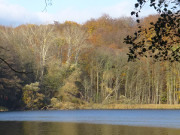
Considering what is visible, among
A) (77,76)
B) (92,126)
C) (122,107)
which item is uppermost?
(77,76)

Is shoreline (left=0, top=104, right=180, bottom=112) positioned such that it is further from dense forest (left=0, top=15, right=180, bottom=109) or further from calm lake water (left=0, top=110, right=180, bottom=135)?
calm lake water (left=0, top=110, right=180, bottom=135)

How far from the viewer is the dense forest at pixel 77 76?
44.0m

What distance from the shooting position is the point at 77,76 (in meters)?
46.7

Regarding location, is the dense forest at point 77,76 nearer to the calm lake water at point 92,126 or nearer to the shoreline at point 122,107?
the shoreline at point 122,107

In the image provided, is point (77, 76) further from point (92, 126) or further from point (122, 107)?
point (92, 126)

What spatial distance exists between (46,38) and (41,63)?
11.5ft

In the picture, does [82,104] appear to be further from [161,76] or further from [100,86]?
[161,76]

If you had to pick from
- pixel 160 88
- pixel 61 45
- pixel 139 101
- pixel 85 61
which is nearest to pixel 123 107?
pixel 139 101

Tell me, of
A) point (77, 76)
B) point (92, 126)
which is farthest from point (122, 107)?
point (92, 126)

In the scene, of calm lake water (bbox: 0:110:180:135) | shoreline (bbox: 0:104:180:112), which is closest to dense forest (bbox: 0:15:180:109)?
shoreline (bbox: 0:104:180:112)

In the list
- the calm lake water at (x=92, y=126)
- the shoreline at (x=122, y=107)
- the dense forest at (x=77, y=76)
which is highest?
the dense forest at (x=77, y=76)

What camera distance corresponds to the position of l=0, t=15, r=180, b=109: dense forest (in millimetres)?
44000

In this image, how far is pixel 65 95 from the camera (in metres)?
45.5

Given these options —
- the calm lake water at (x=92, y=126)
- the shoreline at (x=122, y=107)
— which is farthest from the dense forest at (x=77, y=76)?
the calm lake water at (x=92, y=126)
